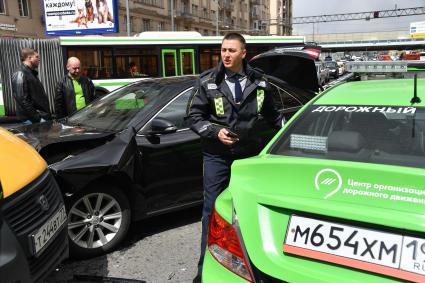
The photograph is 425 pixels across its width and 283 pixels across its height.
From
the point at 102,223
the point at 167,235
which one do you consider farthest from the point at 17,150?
the point at 167,235

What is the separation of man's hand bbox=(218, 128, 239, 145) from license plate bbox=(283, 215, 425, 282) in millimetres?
1166

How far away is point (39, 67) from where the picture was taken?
12992mm

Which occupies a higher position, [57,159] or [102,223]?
[57,159]

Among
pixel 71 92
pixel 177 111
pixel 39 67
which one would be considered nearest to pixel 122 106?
pixel 177 111

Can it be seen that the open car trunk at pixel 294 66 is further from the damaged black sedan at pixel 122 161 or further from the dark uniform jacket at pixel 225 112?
the dark uniform jacket at pixel 225 112

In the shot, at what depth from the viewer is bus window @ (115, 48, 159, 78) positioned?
44.1 ft

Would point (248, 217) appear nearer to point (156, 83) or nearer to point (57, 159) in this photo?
point (57, 159)

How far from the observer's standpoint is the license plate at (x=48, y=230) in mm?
2359

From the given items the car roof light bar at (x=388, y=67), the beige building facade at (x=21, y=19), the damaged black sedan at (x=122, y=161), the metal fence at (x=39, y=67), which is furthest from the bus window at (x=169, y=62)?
the beige building facade at (x=21, y=19)

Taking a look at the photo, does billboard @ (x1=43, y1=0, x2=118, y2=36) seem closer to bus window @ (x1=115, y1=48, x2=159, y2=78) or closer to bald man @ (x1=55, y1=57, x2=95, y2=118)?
bus window @ (x1=115, y1=48, x2=159, y2=78)

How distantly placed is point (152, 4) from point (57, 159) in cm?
4073

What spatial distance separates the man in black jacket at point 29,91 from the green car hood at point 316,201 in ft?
16.0

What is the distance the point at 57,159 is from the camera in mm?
3498

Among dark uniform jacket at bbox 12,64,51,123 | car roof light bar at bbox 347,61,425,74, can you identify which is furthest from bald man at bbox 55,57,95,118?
car roof light bar at bbox 347,61,425,74
